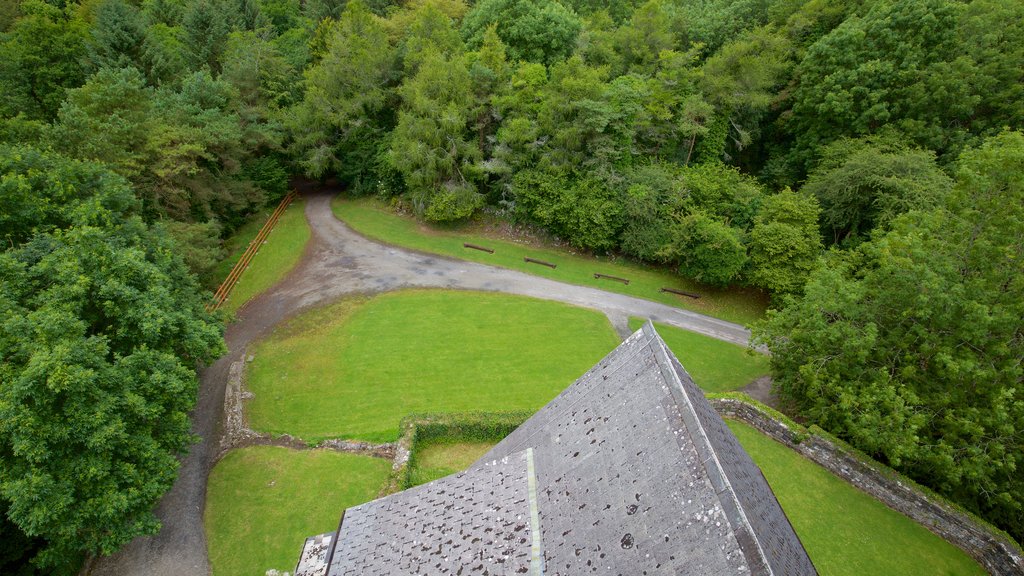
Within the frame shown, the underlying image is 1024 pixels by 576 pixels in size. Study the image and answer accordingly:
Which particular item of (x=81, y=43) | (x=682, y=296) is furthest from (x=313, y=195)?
(x=682, y=296)

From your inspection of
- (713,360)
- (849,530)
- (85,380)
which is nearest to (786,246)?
(713,360)

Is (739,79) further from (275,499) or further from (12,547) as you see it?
(12,547)

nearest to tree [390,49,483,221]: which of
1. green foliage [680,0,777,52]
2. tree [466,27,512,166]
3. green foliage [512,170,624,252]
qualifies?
tree [466,27,512,166]

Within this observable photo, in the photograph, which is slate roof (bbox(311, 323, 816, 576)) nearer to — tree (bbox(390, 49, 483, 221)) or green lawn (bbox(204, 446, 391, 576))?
green lawn (bbox(204, 446, 391, 576))

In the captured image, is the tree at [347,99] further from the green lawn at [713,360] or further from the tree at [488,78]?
the green lawn at [713,360]

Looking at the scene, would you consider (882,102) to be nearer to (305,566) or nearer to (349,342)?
(349,342)
